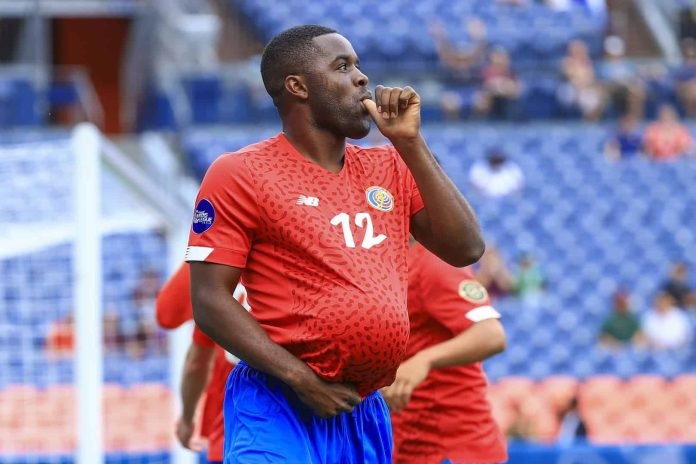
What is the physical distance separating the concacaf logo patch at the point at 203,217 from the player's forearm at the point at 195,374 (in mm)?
1393

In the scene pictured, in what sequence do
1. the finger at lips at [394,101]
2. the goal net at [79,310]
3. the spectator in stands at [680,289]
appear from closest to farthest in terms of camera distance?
the finger at lips at [394,101] → the goal net at [79,310] → the spectator in stands at [680,289]

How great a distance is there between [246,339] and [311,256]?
30cm

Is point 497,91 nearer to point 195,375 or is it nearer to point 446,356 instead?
point 195,375

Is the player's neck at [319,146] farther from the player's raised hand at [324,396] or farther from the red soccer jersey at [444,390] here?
the red soccer jersey at [444,390]

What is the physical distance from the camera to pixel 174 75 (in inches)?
694

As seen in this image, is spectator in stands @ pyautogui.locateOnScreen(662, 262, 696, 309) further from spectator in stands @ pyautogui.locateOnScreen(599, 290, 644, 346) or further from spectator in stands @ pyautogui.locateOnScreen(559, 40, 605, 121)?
spectator in stands @ pyautogui.locateOnScreen(559, 40, 605, 121)

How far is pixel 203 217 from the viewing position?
388cm

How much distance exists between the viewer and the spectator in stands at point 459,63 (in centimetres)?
1811

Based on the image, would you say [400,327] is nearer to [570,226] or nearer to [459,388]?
[459,388]

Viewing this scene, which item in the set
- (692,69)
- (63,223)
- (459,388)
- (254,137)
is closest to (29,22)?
(254,137)

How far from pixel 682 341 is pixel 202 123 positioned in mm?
6754

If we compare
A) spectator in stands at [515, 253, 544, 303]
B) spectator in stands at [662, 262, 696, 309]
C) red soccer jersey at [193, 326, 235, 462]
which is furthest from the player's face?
spectator in stands at [662, 262, 696, 309]

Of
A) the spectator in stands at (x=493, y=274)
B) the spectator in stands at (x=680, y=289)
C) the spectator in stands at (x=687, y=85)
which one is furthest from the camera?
the spectator in stands at (x=687, y=85)

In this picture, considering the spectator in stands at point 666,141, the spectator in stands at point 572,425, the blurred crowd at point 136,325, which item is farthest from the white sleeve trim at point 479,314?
the spectator in stands at point 666,141
